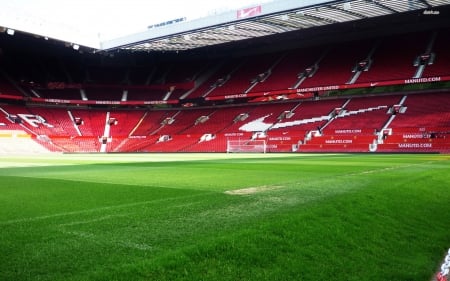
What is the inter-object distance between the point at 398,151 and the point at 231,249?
116 feet

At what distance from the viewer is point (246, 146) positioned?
46344mm

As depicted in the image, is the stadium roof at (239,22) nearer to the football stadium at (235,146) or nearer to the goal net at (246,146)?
the football stadium at (235,146)

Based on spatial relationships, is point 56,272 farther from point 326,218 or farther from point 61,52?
point 61,52

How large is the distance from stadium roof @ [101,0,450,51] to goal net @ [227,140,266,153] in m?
11.5

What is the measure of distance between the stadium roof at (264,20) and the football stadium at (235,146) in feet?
0.74

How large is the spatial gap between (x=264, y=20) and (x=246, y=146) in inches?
543

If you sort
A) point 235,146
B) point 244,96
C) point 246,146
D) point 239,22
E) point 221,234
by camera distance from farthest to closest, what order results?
1. point 244,96
2. point 235,146
3. point 246,146
4. point 239,22
5. point 221,234

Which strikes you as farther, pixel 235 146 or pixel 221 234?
pixel 235 146

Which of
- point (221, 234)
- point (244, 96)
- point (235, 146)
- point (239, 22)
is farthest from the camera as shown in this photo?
point (244, 96)

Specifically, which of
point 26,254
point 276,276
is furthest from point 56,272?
point 276,276

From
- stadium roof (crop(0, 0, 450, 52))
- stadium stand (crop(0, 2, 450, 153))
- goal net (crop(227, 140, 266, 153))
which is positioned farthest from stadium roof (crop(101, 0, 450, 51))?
goal net (crop(227, 140, 266, 153))

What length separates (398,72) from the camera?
43.8 meters

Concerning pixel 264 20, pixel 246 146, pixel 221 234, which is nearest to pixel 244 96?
pixel 246 146

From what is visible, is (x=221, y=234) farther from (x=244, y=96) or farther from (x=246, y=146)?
(x=244, y=96)
